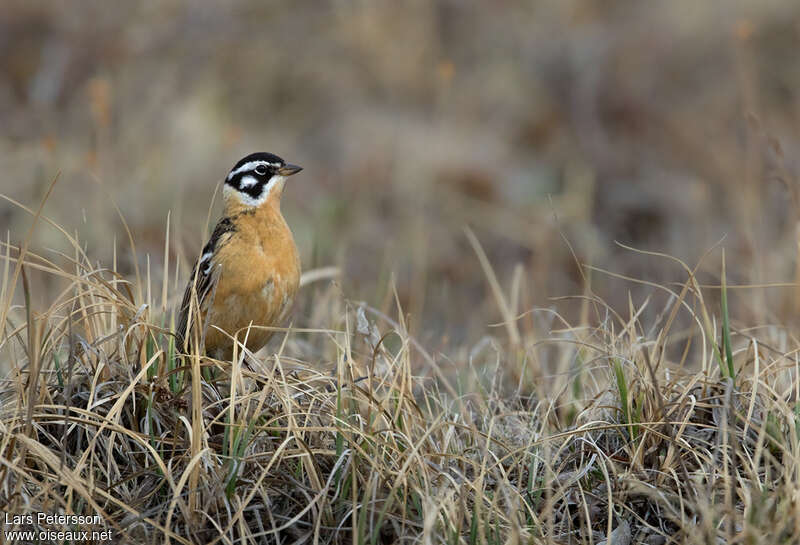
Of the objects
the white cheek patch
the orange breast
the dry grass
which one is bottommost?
the dry grass

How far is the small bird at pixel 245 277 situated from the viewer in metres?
5.32

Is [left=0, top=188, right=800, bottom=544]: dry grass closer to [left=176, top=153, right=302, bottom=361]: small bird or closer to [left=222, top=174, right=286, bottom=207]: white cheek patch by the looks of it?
[left=176, top=153, right=302, bottom=361]: small bird

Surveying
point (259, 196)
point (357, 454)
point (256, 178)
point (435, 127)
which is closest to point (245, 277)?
point (259, 196)

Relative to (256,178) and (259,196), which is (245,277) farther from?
(256,178)

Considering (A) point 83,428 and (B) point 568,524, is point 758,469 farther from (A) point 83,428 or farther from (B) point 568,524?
(A) point 83,428

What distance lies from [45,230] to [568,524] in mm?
7184

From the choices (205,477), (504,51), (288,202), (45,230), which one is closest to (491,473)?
(205,477)

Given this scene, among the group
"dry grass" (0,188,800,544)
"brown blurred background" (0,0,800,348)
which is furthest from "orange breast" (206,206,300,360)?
"brown blurred background" (0,0,800,348)

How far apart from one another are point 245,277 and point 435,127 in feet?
27.5

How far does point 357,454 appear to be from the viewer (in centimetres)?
397

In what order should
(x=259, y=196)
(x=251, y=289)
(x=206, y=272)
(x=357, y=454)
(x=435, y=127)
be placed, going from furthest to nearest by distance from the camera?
(x=435, y=127)
(x=259, y=196)
(x=206, y=272)
(x=251, y=289)
(x=357, y=454)

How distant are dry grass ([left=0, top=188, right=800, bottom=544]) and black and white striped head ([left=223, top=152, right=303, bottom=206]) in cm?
127

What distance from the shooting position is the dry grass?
369 cm

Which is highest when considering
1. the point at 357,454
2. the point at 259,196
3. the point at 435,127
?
the point at 259,196
